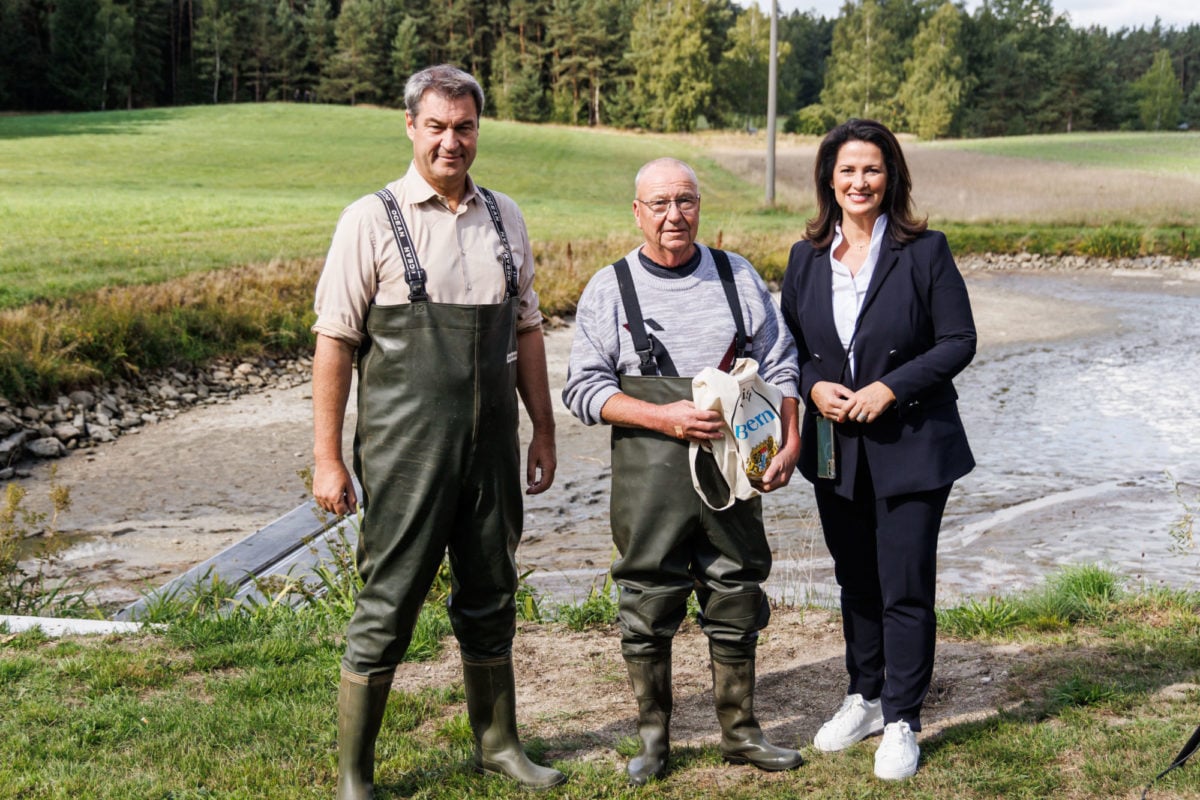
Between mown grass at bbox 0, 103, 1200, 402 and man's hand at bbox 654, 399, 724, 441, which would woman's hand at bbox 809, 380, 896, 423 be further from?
mown grass at bbox 0, 103, 1200, 402

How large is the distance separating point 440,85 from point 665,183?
745 mm

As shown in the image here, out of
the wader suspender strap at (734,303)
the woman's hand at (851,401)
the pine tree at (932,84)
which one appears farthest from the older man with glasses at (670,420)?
the pine tree at (932,84)

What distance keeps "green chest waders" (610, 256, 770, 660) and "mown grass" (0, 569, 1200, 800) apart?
0.53 m

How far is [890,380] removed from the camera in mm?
3742

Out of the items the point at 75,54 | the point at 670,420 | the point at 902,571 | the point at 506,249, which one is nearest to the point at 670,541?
the point at 670,420

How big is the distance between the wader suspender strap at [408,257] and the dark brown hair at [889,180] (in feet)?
4.47

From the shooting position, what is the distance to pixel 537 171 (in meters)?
46.8

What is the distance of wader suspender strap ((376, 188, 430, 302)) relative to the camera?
3.44m

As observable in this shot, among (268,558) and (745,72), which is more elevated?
(745,72)

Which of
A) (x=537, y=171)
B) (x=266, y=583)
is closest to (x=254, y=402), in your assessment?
(x=266, y=583)

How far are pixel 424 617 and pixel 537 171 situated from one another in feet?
140

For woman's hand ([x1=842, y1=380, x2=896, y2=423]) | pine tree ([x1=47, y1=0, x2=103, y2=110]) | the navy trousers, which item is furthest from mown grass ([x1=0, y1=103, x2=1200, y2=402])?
pine tree ([x1=47, y1=0, x2=103, y2=110])

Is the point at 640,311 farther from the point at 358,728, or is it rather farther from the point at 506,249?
the point at 358,728

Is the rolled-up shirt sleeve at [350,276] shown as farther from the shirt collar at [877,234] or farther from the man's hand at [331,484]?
the shirt collar at [877,234]
